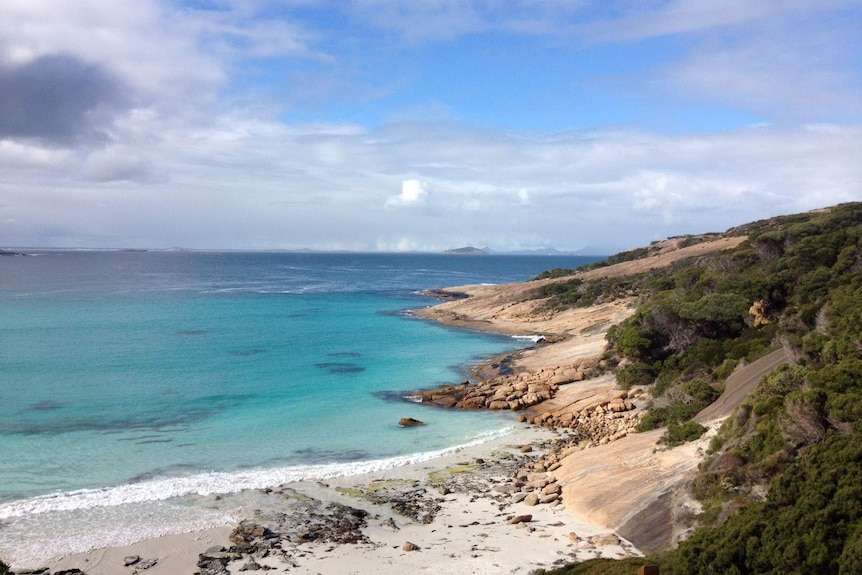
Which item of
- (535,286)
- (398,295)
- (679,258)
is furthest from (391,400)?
(398,295)

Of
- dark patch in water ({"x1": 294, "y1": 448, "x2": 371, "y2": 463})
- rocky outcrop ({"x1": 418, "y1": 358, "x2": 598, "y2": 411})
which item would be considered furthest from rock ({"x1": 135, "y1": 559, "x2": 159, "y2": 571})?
rocky outcrop ({"x1": 418, "y1": 358, "x2": 598, "y2": 411})

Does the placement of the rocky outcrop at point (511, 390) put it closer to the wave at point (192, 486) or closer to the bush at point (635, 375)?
the bush at point (635, 375)

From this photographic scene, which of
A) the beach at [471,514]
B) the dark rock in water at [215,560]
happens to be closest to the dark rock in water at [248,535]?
the beach at [471,514]

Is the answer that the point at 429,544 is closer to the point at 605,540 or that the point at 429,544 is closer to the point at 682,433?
the point at 605,540

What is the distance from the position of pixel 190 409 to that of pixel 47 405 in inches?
292

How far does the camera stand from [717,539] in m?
11.5

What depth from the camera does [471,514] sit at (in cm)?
1928

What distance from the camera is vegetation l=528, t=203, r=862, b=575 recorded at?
36.2ft

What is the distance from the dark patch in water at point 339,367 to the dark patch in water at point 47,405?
15.8 meters

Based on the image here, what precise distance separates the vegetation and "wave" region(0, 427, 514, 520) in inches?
434

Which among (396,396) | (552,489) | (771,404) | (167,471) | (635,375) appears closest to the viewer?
(771,404)

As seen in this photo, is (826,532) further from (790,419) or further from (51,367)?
(51,367)

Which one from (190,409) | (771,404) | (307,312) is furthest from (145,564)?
(307,312)

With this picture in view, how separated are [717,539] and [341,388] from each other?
28232 millimetres
